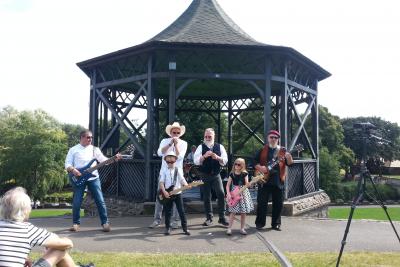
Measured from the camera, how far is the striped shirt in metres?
3.35

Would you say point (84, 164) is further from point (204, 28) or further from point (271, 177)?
point (204, 28)

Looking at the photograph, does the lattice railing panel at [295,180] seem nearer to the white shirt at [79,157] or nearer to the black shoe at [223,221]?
the black shoe at [223,221]

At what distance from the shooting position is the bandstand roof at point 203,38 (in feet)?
33.0

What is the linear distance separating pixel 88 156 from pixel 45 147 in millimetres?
37389

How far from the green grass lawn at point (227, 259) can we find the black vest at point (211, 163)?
6.94ft

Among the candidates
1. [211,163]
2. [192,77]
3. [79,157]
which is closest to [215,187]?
[211,163]

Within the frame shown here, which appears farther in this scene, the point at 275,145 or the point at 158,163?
the point at 158,163

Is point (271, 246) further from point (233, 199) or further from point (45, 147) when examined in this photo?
point (45, 147)

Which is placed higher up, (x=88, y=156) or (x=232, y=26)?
(x=232, y=26)

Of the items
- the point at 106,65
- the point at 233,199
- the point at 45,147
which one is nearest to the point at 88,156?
the point at 233,199

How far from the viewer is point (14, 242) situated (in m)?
3.38

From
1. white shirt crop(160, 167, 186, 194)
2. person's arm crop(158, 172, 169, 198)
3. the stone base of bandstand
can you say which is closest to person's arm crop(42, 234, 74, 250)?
person's arm crop(158, 172, 169, 198)

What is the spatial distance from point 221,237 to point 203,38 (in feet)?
18.4

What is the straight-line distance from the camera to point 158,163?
1006 cm
